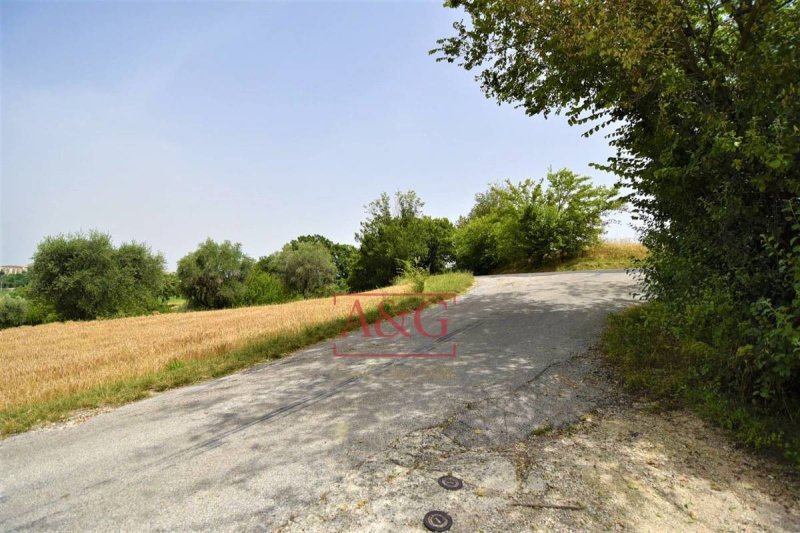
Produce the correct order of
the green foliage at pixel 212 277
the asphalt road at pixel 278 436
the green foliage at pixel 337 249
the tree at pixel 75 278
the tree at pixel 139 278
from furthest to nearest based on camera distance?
1. the green foliage at pixel 337 249
2. the green foliage at pixel 212 277
3. the tree at pixel 139 278
4. the tree at pixel 75 278
5. the asphalt road at pixel 278 436

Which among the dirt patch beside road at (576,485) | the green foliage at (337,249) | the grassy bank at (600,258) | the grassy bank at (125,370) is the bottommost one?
the dirt patch beside road at (576,485)

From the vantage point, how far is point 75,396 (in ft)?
18.0

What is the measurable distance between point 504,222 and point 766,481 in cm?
2758

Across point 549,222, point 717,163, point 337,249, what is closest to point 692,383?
point 717,163

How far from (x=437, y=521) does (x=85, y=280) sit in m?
39.1

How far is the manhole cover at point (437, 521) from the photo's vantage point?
2.46 meters

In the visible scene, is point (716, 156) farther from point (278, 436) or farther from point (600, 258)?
point (600, 258)

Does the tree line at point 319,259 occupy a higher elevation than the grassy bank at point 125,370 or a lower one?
higher

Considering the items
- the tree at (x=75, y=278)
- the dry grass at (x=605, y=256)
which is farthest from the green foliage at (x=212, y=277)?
the dry grass at (x=605, y=256)

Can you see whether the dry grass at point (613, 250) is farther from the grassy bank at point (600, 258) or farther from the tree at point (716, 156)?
the tree at point (716, 156)

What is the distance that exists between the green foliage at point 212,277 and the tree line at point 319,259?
0.38 feet

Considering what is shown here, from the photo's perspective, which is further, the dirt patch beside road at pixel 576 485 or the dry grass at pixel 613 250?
the dry grass at pixel 613 250

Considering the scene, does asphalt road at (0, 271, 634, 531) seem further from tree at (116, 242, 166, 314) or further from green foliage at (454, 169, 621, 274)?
tree at (116, 242, 166, 314)

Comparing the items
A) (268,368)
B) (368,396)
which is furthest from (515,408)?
(268,368)
